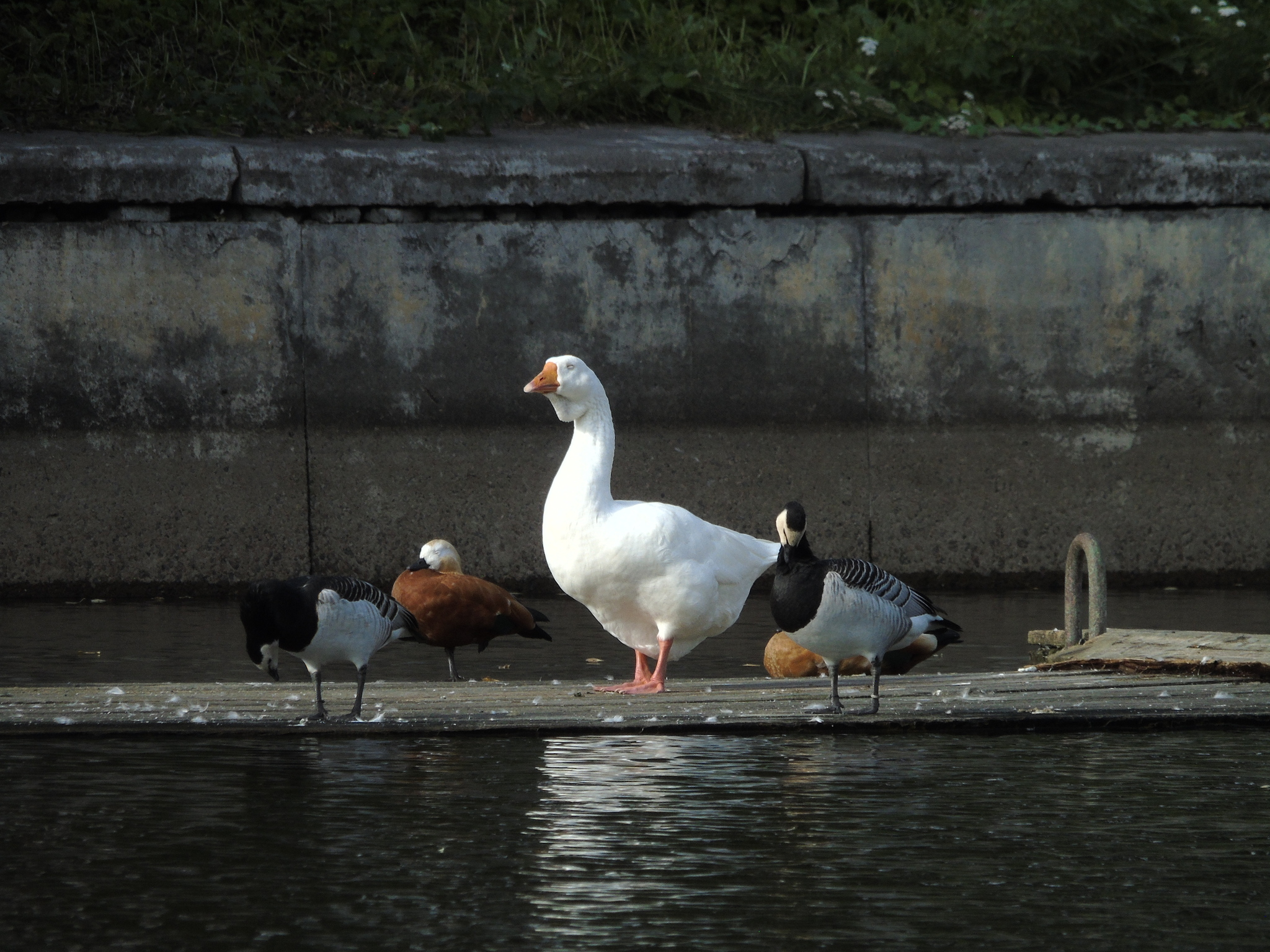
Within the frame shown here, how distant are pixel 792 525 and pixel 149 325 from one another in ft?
18.6

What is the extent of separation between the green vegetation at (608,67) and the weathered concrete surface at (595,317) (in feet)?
2.92

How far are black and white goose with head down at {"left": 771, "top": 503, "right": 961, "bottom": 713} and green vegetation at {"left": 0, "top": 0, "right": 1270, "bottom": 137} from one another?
219 inches

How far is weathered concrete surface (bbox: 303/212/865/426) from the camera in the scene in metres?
11.0

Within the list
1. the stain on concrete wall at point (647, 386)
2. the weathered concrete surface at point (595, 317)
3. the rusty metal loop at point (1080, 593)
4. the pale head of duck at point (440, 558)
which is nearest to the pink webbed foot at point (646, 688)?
the pale head of duck at point (440, 558)

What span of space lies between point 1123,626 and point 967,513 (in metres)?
2.01

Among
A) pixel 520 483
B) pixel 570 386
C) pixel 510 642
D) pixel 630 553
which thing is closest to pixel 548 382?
pixel 570 386

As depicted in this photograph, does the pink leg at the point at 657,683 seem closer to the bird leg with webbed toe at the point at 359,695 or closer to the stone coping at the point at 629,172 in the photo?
the bird leg with webbed toe at the point at 359,695

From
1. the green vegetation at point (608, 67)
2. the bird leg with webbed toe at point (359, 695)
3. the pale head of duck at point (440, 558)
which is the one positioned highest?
the green vegetation at point (608, 67)

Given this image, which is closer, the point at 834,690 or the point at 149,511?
the point at 834,690

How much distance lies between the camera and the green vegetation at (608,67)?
38.1 ft

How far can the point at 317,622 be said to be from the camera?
6.37m

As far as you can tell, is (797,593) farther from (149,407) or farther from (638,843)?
(149,407)

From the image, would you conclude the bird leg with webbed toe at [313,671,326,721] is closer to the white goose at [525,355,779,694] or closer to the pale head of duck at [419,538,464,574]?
the white goose at [525,355,779,694]

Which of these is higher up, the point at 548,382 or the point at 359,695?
the point at 548,382
